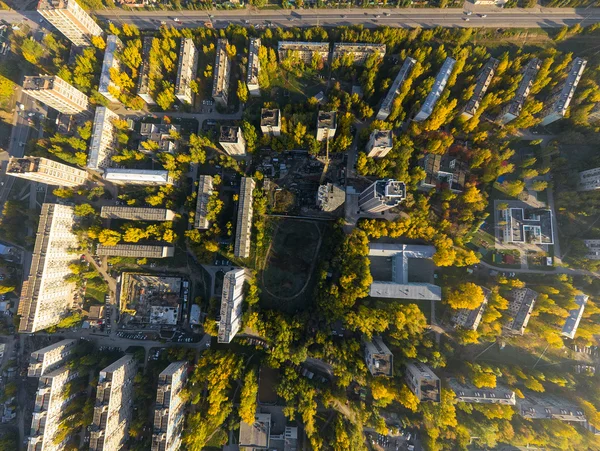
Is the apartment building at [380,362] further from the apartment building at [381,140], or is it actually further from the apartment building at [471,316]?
the apartment building at [381,140]

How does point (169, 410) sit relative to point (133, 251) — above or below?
below

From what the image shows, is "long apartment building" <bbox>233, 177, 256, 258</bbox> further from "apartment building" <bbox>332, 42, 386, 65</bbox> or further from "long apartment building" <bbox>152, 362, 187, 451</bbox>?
"apartment building" <bbox>332, 42, 386, 65</bbox>

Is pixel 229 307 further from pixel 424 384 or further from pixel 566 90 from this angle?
pixel 566 90

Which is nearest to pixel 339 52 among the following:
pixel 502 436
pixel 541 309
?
pixel 541 309

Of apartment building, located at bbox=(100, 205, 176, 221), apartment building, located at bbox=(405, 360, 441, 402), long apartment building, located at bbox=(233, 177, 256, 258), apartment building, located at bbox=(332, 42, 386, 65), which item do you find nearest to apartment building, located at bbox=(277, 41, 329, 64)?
apartment building, located at bbox=(332, 42, 386, 65)

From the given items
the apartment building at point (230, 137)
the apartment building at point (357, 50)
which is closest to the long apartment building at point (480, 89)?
the apartment building at point (357, 50)

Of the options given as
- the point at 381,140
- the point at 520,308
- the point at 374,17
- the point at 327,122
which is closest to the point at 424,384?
the point at 520,308
